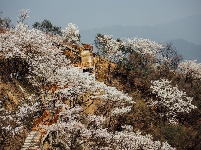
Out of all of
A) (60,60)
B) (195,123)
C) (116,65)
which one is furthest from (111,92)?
(116,65)

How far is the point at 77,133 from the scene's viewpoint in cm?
3011

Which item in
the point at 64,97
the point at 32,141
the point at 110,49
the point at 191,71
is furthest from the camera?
the point at 191,71

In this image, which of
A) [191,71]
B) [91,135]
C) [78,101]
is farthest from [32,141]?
[191,71]

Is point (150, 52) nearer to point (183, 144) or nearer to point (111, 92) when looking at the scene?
point (183, 144)

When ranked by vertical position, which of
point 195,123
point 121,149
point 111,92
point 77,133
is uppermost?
point 111,92

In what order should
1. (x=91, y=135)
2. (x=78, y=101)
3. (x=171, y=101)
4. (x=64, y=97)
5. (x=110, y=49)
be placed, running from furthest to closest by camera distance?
(x=110, y=49), (x=171, y=101), (x=78, y=101), (x=64, y=97), (x=91, y=135)

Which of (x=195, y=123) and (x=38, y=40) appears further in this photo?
(x=195, y=123)

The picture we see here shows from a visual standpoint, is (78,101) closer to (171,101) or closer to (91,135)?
(91,135)

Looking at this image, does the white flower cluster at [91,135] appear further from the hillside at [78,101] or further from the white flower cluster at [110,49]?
the white flower cluster at [110,49]

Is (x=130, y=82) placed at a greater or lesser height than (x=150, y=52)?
lesser

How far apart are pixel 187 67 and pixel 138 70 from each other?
1358 inches

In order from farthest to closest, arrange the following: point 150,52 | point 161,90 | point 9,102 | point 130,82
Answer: point 150,52, point 130,82, point 161,90, point 9,102

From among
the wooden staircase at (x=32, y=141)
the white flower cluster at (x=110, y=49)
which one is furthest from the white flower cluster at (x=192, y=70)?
the wooden staircase at (x=32, y=141)

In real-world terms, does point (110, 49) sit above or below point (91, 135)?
above
